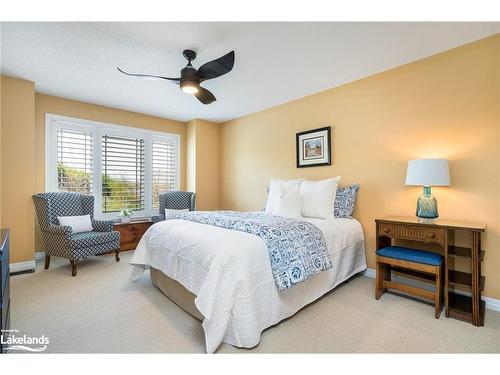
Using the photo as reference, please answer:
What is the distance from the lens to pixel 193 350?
170cm

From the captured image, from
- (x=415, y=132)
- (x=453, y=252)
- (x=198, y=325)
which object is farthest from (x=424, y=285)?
(x=198, y=325)

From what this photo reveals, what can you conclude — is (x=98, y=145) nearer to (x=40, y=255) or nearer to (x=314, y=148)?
(x=40, y=255)

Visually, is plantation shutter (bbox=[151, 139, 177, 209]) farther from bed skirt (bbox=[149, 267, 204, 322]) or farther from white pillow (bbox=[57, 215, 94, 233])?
bed skirt (bbox=[149, 267, 204, 322])

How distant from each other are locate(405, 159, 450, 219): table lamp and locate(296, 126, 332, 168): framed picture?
1243 millimetres

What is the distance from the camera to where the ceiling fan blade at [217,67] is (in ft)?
7.11

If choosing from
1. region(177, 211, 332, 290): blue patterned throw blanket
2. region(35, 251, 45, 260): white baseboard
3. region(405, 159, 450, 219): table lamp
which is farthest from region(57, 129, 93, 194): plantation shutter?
region(405, 159, 450, 219): table lamp

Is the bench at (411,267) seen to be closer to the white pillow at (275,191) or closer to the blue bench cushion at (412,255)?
the blue bench cushion at (412,255)

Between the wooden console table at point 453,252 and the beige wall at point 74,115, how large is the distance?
4.34 metres

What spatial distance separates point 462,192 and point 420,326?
137cm

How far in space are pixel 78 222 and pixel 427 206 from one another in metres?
4.36

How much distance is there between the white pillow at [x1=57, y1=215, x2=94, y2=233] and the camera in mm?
3426

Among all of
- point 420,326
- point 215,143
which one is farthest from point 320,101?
point 420,326

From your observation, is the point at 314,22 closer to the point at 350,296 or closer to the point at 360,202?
the point at 360,202

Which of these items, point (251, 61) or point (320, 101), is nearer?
point (251, 61)
